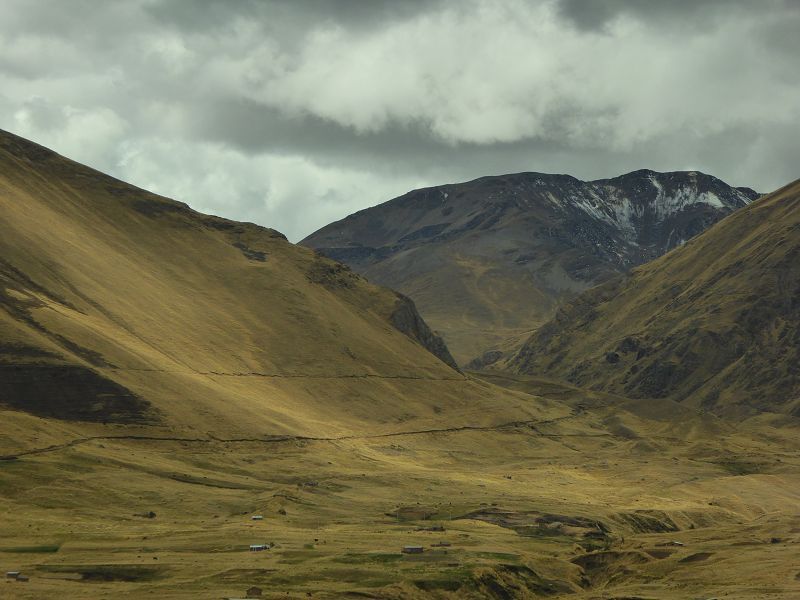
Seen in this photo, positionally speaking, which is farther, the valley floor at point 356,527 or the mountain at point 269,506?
the mountain at point 269,506

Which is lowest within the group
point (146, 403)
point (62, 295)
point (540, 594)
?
point (540, 594)

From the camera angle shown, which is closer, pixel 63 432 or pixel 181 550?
pixel 181 550

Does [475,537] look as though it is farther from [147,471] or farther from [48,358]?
[48,358]

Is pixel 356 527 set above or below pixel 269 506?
below

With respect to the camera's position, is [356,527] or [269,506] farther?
[269,506]

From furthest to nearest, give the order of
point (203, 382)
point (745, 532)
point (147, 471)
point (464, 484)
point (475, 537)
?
point (203, 382) < point (464, 484) < point (147, 471) < point (745, 532) < point (475, 537)

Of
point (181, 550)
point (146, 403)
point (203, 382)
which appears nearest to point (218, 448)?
point (146, 403)

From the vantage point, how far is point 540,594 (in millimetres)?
99312

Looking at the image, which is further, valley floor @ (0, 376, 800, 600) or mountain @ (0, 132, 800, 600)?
mountain @ (0, 132, 800, 600)

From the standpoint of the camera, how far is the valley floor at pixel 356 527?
92750mm

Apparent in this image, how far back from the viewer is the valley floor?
304 ft

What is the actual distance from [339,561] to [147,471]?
5477 cm

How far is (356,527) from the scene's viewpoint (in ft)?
408

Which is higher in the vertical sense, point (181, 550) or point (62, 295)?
point (62, 295)
